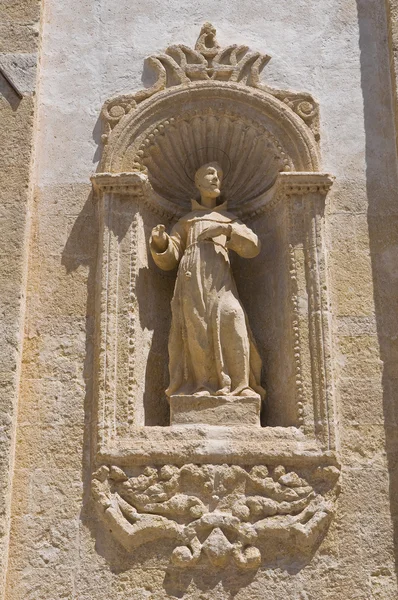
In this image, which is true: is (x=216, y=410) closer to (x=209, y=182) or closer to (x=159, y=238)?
(x=159, y=238)

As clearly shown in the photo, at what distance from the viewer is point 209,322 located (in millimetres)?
5969

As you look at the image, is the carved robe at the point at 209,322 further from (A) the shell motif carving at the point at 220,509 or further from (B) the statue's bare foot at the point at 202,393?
(A) the shell motif carving at the point at 220,509

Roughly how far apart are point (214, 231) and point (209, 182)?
0.51 metres

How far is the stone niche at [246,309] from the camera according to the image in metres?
5.36

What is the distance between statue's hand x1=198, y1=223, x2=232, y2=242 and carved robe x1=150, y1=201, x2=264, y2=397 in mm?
32

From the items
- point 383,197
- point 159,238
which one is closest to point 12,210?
point 159,238

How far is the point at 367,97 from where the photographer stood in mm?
6770

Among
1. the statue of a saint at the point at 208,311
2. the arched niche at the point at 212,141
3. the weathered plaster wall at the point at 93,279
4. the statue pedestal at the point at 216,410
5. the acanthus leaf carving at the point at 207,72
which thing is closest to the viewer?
the weathered plaster wall at the point at 93,279

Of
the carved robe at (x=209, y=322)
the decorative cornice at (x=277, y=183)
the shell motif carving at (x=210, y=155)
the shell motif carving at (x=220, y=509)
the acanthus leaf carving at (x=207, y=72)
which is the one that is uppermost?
the acanthus leaf carving at (x=207, y=72)

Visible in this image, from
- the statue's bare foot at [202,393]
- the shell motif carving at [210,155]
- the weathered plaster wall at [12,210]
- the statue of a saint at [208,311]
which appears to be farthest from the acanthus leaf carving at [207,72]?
the statue's bare foot at [202,393]

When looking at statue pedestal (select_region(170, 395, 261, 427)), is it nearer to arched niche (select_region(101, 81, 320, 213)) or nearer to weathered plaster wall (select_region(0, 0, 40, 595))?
weathered plaster wall (select_region(0, 0, 40, 595))

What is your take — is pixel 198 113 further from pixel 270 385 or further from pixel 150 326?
pixel 270 385

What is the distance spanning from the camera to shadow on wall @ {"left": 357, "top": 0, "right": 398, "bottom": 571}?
5.77m

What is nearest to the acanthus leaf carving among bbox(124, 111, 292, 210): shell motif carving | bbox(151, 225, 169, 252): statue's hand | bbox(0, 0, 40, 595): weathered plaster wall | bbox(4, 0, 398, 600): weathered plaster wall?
bbox(4, 0, 398, 600): weathered plaster wall
